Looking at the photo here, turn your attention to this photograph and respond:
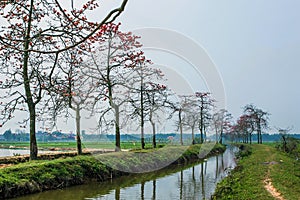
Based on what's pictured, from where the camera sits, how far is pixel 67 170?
13.3 meters

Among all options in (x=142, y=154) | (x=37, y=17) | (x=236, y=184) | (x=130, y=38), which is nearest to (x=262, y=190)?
(x=236, y=184)

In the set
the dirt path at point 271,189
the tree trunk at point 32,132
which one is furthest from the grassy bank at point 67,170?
the dirt path at point 271,189

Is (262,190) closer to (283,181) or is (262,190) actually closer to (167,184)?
(283,181)

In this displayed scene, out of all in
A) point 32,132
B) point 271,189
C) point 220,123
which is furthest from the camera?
point 220,123

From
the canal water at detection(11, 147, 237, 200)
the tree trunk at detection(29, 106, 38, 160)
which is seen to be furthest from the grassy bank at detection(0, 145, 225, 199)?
the tree trunk at detection(29, 106, 38, 160)

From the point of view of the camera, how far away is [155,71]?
22.8 meters

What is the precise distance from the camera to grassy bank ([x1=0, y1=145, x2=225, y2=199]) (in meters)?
10.6

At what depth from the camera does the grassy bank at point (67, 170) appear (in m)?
10.6

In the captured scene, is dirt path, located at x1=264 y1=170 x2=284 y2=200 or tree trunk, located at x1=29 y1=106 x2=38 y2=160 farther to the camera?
tree trunk, located at x1=29 y1=106 x2=38 y2=160

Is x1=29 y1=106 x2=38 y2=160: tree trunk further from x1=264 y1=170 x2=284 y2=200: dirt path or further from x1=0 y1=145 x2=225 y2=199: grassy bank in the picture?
x1=264 y1=170 x2=284 y2=200: dirt path

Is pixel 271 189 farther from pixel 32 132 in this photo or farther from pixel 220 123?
pixel 220 123

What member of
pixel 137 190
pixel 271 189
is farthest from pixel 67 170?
pixel 271 189

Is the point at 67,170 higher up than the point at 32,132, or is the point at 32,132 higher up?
the point at 32,132

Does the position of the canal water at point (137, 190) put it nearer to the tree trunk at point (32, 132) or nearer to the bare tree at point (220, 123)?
the tree trunk at point (32, 132)
